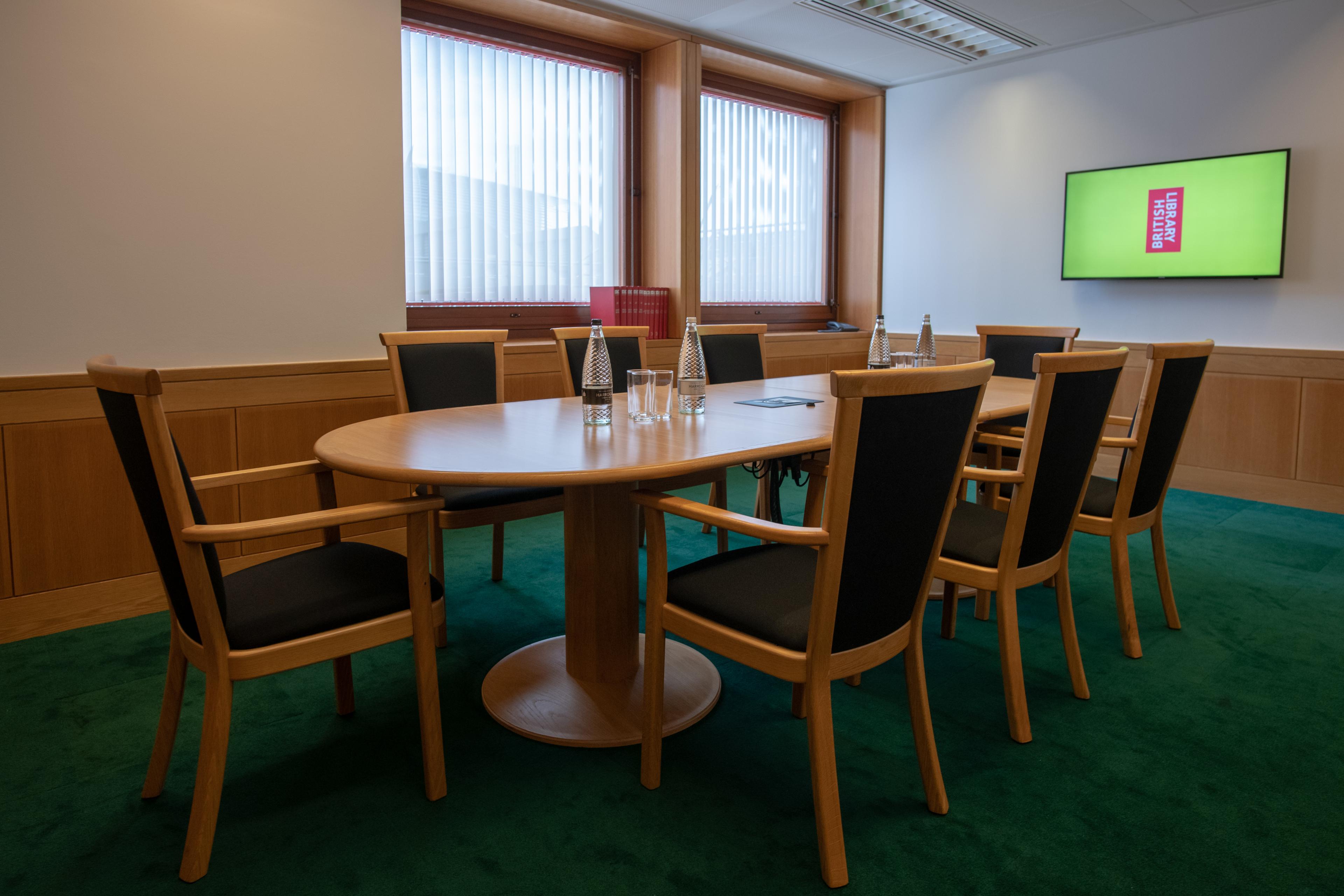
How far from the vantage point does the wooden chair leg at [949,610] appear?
283cm

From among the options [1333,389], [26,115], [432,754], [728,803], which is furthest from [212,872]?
[1333,389]

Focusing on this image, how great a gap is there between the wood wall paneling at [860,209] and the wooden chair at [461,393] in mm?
4020

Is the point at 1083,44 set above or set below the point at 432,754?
above

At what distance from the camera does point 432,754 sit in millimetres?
1881

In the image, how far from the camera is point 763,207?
6.21 metres

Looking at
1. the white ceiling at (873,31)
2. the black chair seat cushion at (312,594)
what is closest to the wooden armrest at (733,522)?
the black chair seat cushion at (312,594)

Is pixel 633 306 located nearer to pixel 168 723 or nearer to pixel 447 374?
pixel 447 374

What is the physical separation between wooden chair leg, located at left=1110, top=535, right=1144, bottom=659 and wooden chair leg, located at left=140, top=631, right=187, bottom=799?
2551mm

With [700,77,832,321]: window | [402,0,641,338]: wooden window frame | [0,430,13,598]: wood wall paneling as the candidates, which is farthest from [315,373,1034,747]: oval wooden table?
[700,77,832,321]: window

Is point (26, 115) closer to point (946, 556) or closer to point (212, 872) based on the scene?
point (212, 872)

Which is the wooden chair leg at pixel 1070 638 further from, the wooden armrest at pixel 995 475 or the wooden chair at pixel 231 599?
the wooden chair at pixel 231 599

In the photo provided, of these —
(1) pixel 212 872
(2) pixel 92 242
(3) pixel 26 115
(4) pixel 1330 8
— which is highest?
(4) pixel 1330 8

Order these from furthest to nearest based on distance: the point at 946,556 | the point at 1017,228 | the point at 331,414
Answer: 1. the point at 1017,228
2. the point at 331,414
3. the point at 946,556

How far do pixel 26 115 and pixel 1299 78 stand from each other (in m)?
5.72
